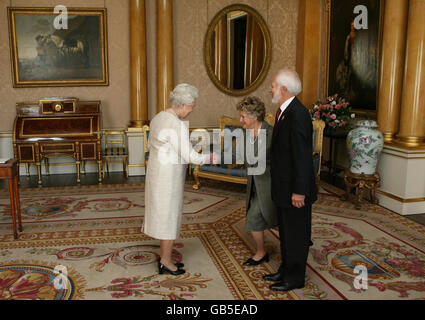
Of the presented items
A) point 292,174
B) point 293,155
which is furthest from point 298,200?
point 293,155

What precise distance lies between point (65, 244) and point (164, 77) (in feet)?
14.1

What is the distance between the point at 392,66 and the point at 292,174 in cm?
336

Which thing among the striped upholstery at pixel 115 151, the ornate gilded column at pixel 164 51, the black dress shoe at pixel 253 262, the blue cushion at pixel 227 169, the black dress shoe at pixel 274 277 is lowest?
the black dress shoe at pixel 253 262

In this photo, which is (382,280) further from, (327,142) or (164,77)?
(164,77)

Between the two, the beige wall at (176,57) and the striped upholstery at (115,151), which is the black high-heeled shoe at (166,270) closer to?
the striped upholstery at (115,151)

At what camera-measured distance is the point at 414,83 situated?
5.08 m

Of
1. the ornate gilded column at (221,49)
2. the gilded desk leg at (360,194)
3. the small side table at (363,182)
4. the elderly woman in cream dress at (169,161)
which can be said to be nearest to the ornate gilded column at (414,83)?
the small side table at (363,182)

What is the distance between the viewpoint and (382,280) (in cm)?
329

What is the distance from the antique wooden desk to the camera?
A: 269 inches

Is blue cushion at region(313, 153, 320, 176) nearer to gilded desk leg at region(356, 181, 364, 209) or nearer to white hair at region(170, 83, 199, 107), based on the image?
gilded desk leg at region(356, 181, 364, 209)

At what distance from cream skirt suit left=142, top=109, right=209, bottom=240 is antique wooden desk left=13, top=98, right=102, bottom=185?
158 inches

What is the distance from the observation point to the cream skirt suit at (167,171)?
3.04 meters

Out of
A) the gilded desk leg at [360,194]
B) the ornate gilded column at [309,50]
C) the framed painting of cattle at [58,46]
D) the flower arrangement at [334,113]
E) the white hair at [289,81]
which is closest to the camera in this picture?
the white hair at [289,81]

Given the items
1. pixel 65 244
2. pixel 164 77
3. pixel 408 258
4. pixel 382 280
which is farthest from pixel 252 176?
pixel 164 77
